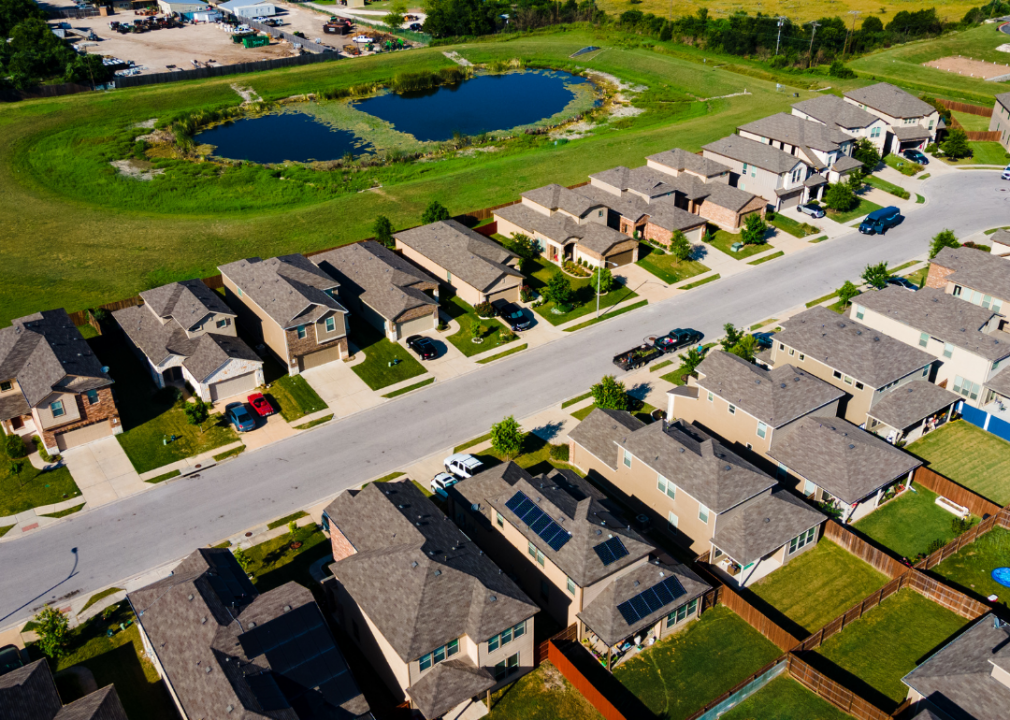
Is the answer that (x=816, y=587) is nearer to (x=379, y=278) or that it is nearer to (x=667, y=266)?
(x=667, y=266)

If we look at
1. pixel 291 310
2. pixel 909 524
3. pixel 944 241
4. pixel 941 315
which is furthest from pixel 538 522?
pixel 944 241

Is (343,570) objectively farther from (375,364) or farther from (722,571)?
(375,364)

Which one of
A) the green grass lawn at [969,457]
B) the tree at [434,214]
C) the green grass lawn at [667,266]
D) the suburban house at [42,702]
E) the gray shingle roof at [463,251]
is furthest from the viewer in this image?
the tree at [434,214]

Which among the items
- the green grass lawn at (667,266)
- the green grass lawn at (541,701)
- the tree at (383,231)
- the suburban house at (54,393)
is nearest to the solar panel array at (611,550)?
the green grass lawn at (541,701)

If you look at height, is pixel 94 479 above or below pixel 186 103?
below

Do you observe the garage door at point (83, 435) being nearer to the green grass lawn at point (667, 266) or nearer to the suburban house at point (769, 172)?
the green grass lawn at point (667, 266)


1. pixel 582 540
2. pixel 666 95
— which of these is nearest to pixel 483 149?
pixel 666 95

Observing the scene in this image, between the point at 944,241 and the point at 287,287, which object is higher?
the point at 287,287
